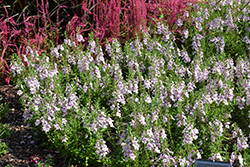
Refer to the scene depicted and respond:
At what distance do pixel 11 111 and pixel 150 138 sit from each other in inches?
89.9

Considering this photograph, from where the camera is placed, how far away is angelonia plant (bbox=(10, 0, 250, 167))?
319cm

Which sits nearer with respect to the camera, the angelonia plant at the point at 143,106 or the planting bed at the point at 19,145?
the angelonia plant at the point at 143,106

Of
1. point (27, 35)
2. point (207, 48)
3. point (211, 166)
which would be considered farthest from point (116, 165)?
point (27, 35)

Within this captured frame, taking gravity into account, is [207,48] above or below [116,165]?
above

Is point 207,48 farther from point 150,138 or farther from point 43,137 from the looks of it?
point 43,137

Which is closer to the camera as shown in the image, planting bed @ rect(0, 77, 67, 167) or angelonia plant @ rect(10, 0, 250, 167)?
angelonia plant @ rect(10, 0, 250, 167)

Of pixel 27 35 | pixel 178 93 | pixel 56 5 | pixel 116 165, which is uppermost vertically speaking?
pixel 56 5

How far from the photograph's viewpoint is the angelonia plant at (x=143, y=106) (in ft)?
10.5

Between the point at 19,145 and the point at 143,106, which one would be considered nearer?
the point at 143,106

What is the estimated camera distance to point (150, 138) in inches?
121

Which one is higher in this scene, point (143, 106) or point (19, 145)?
point (143, 106)

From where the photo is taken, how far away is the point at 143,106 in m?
3.44

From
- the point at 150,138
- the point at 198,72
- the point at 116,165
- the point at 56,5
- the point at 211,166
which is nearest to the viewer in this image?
the point at 211,166

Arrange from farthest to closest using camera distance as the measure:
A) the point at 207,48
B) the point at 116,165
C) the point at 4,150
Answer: the point at 207,48
the point at 4,150
the point at 116,165
